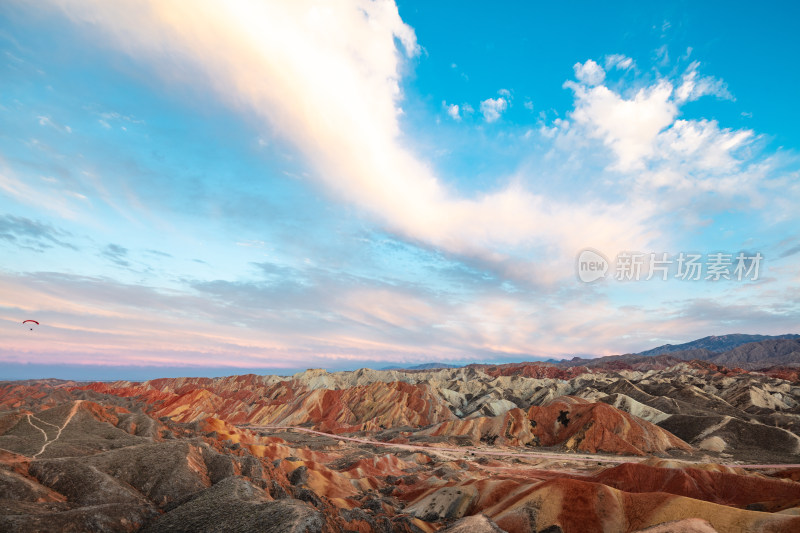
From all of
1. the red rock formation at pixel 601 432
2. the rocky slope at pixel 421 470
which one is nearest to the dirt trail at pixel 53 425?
the rocky slope at pixel 421 470

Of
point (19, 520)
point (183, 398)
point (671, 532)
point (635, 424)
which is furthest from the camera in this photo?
point (183, 398)

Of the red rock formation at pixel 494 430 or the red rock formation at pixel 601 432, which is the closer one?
the red rock formation at pixel 601 432

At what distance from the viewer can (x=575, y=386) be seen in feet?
493

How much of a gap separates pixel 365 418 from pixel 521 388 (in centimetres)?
7048

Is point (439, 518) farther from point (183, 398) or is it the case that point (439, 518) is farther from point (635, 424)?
point (183, 398)

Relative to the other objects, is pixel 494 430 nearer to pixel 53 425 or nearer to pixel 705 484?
pixel 705 484

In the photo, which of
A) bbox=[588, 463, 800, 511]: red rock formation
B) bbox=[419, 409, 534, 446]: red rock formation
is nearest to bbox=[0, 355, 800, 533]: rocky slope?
bbox=[588, 463, 800, 511]: red rock formation

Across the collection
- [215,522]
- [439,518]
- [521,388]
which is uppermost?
[215,522]

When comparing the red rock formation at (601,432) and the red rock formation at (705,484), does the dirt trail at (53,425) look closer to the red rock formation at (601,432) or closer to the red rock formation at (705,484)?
the red rock formation at (705,484)

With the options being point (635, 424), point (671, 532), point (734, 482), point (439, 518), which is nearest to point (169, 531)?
point (439, 518)

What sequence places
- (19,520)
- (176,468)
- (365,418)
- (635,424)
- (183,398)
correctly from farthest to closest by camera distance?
1. (183,398)
2. (365,418)
3. (635,424)
4. (176,468)
5. (19,520)

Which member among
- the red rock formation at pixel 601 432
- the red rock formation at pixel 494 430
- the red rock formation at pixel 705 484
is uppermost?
the red rock formation at pixel 705 484

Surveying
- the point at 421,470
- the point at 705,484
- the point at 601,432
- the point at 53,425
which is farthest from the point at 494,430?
the point at 53,425

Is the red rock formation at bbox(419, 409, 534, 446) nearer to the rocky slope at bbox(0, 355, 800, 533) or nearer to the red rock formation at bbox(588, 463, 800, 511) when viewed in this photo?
the rocky slope at bbox(0, 355, 800, 533)
